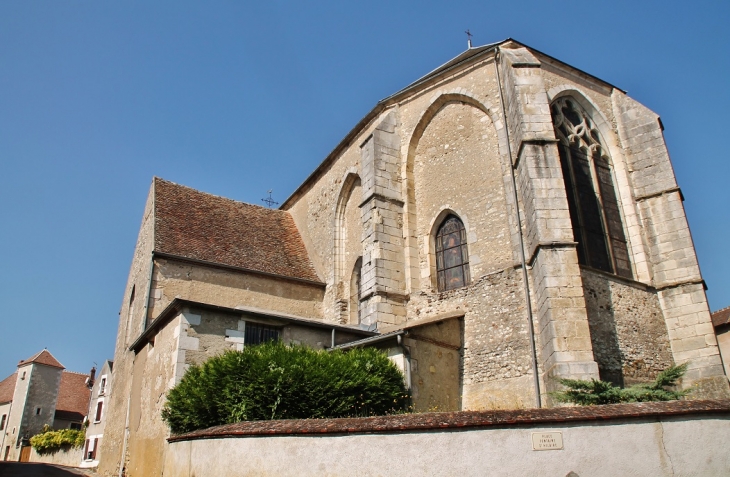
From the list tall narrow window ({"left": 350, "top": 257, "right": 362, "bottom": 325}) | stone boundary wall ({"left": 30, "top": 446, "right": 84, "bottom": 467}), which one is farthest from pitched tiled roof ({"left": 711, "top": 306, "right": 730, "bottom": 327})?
stone boundary wall ({"left": 30, "top": 446, "right": 84, "bottom": 467})

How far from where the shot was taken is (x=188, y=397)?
9141 millimetres

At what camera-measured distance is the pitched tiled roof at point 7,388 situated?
3962 cm

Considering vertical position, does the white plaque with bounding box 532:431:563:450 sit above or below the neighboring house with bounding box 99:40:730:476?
below

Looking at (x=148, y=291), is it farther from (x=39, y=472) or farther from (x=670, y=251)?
(x=670, y=251)

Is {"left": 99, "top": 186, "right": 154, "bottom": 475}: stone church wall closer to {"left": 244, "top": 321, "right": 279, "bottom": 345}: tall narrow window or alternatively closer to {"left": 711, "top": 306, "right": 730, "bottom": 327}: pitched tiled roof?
{"left": 244, "top": 321, "right": 279, "bottom": 345}: tall narrow window

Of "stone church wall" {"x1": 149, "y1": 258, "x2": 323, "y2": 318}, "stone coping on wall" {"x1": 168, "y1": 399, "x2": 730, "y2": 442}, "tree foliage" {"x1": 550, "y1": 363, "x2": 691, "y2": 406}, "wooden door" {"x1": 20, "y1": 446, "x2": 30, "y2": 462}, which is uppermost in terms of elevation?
"stone church wall" {"x1": 149, "y1": 258, "x2": 323, "y2": 318}

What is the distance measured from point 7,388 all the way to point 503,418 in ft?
150

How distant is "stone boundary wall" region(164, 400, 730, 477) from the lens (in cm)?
469

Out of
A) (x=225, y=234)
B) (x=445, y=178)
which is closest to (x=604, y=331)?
(x=445, y=178)

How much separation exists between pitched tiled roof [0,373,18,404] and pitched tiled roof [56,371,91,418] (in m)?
3.28

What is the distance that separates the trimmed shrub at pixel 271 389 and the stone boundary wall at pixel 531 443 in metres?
2.79

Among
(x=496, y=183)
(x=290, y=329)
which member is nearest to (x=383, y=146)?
(x=496, y=183)

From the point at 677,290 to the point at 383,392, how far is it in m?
6.71

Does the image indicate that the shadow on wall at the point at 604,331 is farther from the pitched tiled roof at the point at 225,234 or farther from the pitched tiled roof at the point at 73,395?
the pitched tiled roof at the point at 73,395
